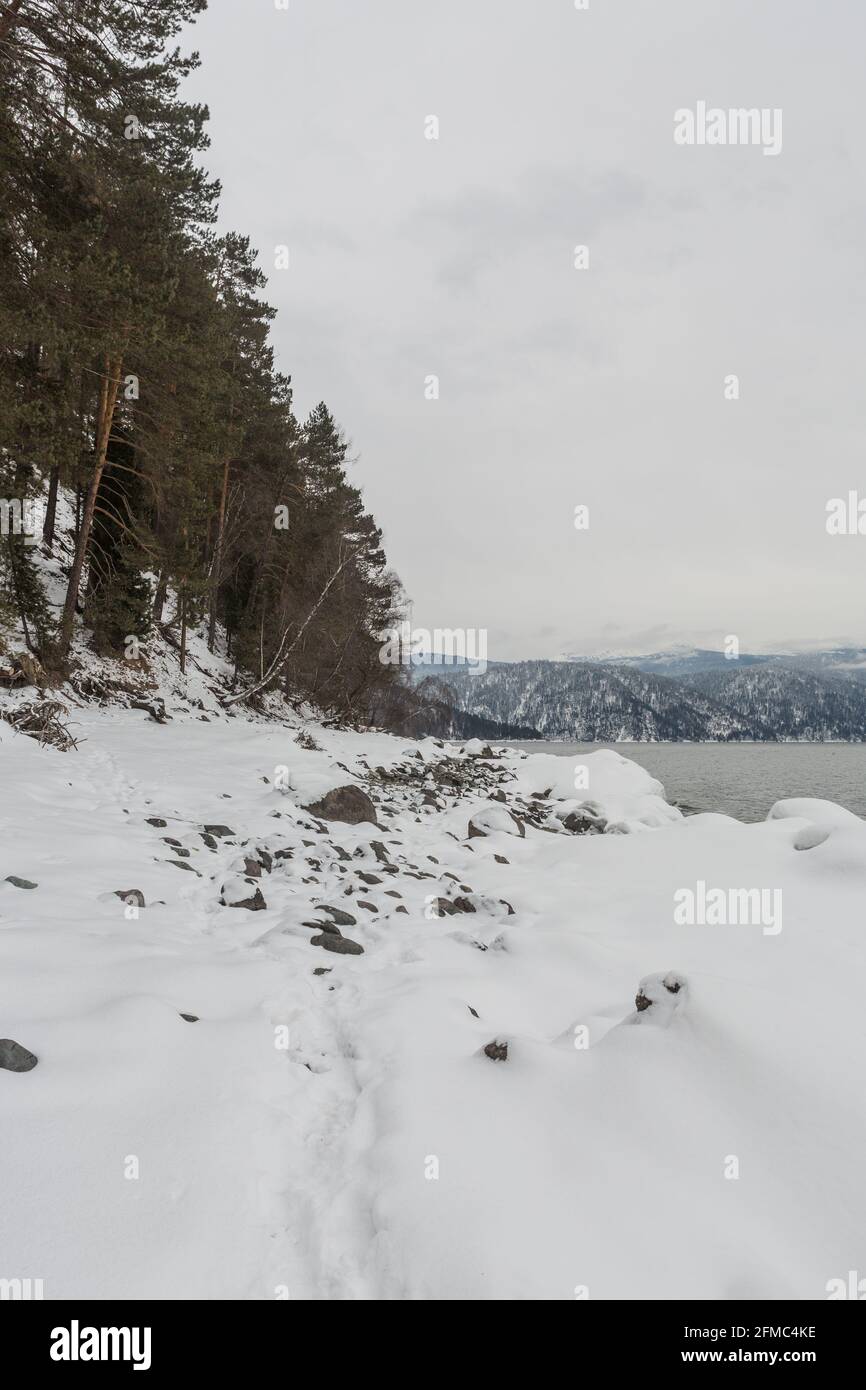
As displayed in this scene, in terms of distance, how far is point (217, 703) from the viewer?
75.9 feet

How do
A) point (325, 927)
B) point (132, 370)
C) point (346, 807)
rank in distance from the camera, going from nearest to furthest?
point (325, 927), point (346, 807), point (132, 370)

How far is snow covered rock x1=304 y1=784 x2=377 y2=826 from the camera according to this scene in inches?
469

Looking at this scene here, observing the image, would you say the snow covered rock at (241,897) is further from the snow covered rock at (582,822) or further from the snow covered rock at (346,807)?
the snow covered rock at (582,822)

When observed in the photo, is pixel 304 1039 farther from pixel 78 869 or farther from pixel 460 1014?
pixel 78 869

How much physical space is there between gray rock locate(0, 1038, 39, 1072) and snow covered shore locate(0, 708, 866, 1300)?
0.11m

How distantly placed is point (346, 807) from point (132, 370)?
11888 millimetres

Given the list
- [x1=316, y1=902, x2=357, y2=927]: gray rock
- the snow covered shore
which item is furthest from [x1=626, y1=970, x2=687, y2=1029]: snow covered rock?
[x1=316, y1=902, x2=357, y2=927]: gray rock

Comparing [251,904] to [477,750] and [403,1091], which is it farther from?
[477,750]

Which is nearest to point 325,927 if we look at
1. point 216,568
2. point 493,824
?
point 493,824

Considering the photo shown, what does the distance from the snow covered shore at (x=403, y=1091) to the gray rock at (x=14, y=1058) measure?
110 mm

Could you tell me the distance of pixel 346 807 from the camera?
1212 cm

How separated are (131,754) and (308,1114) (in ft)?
35.7

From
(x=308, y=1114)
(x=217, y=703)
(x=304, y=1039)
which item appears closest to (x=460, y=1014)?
(x=304, y=1039)

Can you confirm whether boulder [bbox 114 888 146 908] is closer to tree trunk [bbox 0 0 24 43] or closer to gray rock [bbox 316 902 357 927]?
gray rock [bbox 316 902 357 927]
